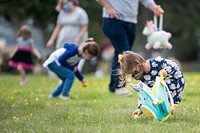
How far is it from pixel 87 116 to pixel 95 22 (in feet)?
59.4

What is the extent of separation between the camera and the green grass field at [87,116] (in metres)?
5.74

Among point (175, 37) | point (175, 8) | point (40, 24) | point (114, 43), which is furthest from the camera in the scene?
point (175, 37)

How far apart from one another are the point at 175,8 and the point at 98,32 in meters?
4.82

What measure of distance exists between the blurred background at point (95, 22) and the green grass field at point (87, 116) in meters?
12.8

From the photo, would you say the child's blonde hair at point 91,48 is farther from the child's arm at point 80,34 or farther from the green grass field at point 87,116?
the child's arm at point 80,34

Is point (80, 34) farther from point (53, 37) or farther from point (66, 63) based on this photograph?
point (66, 63)

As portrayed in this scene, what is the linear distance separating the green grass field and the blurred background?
41.9 feet

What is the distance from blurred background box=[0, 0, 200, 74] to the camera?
72.2ft

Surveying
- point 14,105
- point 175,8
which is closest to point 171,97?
point 14,105

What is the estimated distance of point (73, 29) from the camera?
12.2 meters

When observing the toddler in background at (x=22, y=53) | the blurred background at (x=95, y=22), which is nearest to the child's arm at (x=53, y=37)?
the toddler in background at (x=22, y=53)

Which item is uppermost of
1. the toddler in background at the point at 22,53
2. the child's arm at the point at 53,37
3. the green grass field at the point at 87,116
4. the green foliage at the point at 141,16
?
the green foliage at the point at 141,16

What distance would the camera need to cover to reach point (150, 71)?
638 cm

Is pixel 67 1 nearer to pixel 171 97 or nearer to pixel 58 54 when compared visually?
pixel 58 54
